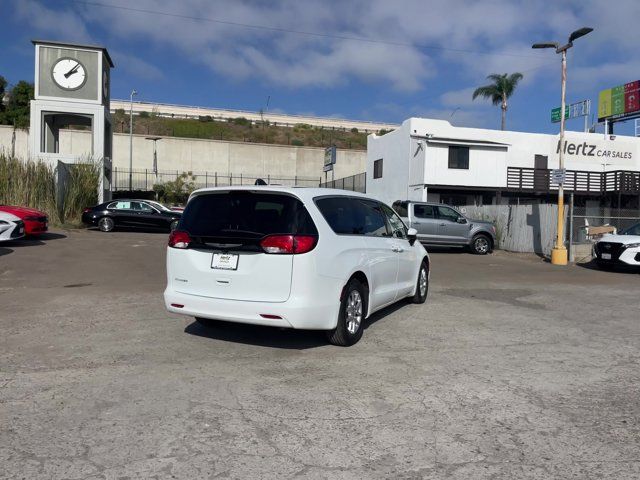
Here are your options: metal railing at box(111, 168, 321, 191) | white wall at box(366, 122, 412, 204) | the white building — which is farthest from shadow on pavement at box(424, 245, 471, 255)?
metal railing at box(111, 168, 321, 191)

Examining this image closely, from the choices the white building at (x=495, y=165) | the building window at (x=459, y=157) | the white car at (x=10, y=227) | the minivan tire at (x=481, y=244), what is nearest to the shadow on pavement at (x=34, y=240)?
the white car at (x=10, y=227)

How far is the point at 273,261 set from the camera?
18.0 ft

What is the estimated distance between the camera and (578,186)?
35.1 m

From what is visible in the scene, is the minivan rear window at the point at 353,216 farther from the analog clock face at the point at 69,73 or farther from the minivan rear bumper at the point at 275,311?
the analog clock face at the point at 69,73

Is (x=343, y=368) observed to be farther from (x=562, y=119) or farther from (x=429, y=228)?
(x=562, y=119)

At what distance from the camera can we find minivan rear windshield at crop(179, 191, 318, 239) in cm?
561

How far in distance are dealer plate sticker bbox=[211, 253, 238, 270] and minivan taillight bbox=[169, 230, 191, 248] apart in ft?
→ 1.35

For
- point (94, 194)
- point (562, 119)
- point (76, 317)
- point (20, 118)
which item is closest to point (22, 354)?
point (76, 317)

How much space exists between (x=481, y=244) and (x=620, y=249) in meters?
5.61

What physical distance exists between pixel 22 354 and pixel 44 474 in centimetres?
282

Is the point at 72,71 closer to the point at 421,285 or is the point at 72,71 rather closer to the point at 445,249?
the point at 445,249

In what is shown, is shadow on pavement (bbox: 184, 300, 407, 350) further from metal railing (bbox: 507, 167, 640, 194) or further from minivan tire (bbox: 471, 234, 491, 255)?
metal railing (bbox: 507, 167, 640, 194)

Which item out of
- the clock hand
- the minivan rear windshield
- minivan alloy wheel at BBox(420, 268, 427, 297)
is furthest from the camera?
the clock hand

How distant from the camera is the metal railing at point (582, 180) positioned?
3372 centimetres
